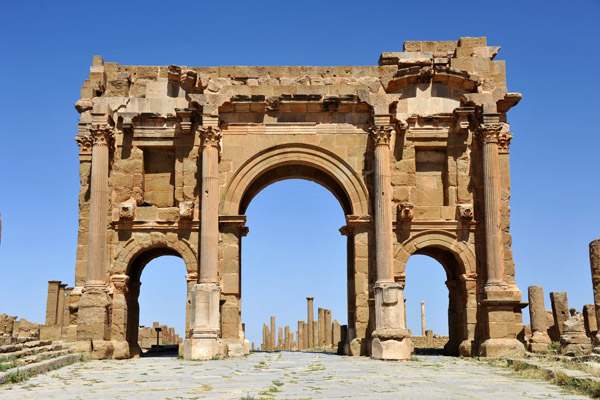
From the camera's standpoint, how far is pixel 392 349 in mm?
17781

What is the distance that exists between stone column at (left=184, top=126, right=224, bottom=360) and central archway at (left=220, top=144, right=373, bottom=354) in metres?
0.50

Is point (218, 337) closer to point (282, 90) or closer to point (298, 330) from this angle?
point (282, 90)

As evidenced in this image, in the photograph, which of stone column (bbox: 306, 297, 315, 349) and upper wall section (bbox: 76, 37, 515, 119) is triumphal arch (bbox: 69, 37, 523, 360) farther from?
stone column (bbox: 306, 297, 315, 349)

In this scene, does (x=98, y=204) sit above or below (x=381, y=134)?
below

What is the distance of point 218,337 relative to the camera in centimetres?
1845

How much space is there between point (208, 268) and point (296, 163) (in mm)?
3643

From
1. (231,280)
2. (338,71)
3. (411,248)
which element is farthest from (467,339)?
(338,71)

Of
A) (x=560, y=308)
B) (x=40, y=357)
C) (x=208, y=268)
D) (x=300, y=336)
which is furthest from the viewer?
(x=300, y=336)

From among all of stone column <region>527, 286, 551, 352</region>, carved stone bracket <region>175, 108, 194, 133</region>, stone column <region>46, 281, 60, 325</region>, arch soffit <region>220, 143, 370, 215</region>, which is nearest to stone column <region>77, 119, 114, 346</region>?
carved stone bracket <region>175, 108, 194, 133</region>

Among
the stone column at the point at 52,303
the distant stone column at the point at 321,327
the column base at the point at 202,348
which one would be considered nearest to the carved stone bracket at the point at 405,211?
the column base at the point at 202,348

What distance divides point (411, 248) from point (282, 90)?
5.27 metres

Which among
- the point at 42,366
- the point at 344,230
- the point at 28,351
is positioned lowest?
the point at 42,366

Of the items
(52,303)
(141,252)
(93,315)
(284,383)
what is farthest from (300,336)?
(284,383)

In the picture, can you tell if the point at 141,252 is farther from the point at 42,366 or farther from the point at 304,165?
the point at 42,366
